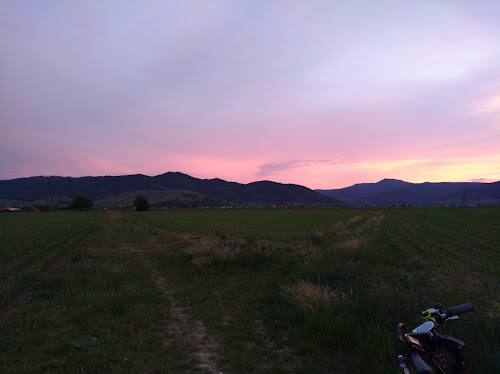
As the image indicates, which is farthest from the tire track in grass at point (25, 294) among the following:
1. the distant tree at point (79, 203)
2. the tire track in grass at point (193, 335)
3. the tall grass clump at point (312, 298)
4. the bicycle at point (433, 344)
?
the distant tree at point (79, 203)

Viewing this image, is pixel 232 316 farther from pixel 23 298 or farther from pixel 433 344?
pixel 23 298

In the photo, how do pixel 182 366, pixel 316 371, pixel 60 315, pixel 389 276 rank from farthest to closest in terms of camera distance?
1. pixel 389 276
2. pixel 60 315
3. pixel 182 366
4. pixel 316 371

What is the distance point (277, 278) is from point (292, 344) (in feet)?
18.0

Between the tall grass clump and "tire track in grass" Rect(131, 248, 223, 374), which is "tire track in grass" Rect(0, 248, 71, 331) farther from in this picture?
the tall grass clump

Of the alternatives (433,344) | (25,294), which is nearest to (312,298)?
(433,344)

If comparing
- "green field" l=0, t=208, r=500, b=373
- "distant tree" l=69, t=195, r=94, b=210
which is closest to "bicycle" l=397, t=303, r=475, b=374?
"green field" l=0, t=208, r=500, b=373

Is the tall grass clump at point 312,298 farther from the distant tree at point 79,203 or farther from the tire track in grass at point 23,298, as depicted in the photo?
the distant tree at point 79,203

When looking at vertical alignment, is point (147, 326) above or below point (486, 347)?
below

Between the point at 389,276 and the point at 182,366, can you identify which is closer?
the point at 182,366

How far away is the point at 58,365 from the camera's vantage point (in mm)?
5559

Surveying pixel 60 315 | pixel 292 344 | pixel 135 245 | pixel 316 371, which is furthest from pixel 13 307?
pixel 135 245

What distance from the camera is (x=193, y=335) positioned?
22.8ft

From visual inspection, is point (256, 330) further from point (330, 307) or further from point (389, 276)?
point (389, 276)

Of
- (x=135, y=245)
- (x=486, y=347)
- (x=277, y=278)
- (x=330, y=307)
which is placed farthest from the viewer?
(x=135, y=245)
